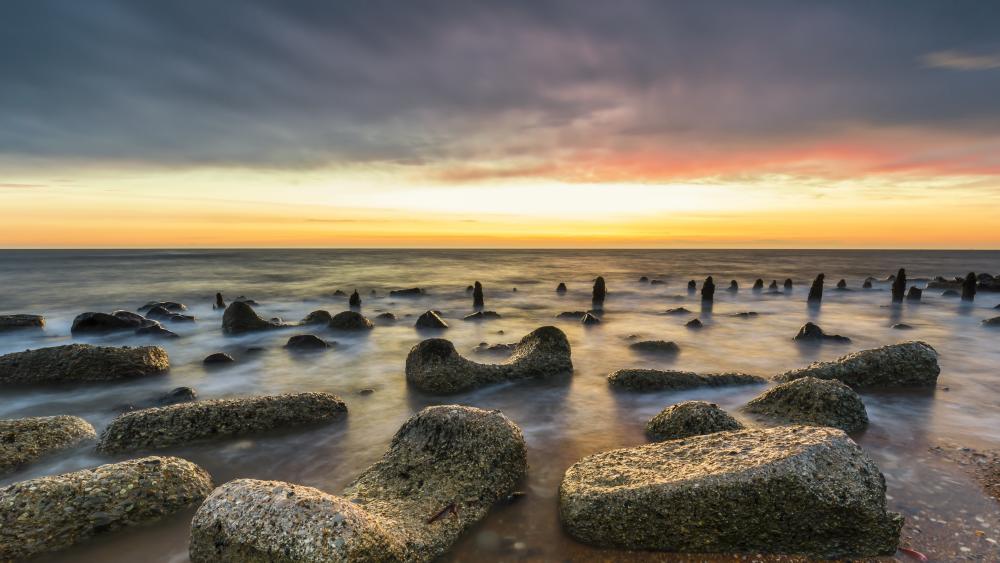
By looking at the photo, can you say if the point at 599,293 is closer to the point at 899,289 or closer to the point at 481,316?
the point at 481,316

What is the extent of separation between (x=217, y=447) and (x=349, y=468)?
2184 millimetres

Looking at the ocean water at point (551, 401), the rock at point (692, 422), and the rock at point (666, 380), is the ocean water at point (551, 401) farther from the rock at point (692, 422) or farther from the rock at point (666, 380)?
the rock at point (692, 422)

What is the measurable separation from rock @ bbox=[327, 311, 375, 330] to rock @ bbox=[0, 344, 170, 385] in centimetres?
690

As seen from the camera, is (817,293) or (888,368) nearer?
(888,368)

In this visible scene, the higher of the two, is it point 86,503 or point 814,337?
point 86,503

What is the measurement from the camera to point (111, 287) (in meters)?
41.3

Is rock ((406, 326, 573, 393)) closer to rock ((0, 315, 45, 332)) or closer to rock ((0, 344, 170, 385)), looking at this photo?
rock ((0, 344, 170, 385))

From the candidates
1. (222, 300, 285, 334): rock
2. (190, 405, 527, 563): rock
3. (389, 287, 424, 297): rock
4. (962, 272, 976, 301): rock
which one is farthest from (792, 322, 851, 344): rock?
(389, 287, 424, 297): rock

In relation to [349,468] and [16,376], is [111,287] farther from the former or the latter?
[349,468]

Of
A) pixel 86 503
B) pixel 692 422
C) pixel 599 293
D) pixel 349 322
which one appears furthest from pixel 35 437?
pixel 599 293

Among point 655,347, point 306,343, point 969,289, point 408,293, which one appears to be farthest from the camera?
point 408,293

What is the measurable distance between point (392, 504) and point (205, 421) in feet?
14.4

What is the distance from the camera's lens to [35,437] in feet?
23.6

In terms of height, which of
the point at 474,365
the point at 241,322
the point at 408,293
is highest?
the point at 474,365
